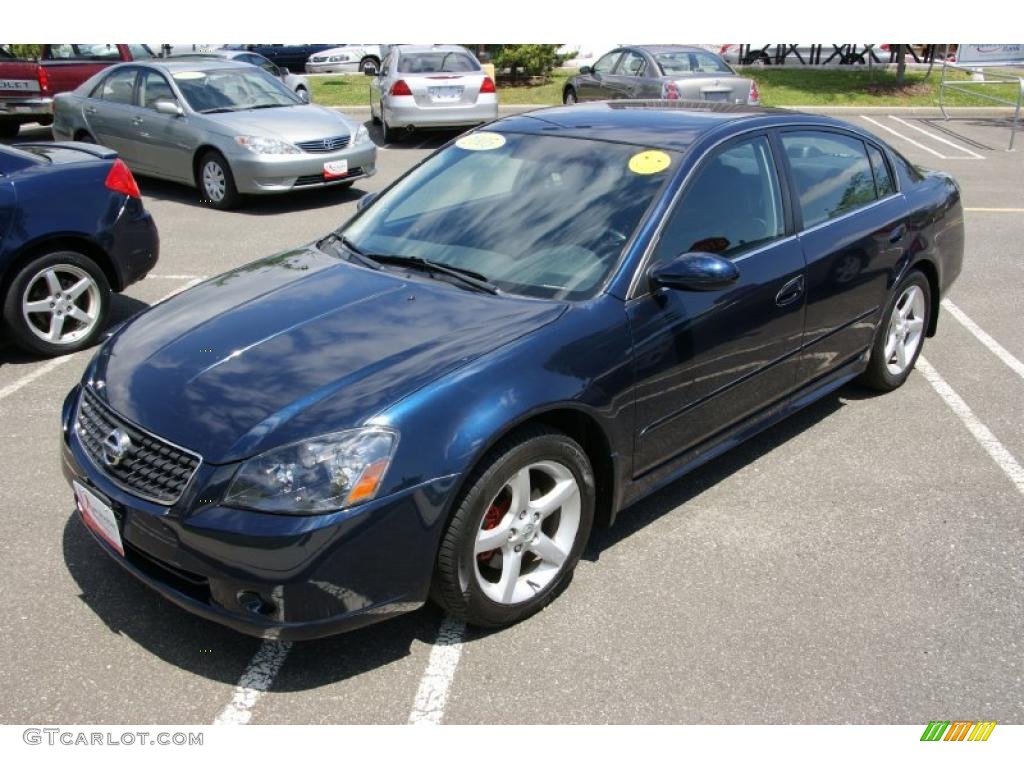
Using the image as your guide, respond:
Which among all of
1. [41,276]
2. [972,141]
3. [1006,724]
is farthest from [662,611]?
[972,141]

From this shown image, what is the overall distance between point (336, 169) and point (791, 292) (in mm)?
7031

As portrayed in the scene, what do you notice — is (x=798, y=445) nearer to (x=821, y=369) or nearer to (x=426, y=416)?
(x=821, y=369)

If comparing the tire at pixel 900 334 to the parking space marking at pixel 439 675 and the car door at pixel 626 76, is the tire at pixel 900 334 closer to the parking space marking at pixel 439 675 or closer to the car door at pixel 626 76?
the parking space marking at pixel 439 675

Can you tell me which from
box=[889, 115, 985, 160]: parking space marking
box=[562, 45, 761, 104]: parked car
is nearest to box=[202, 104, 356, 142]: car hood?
box=[562, 45, 761, 104]: parked car

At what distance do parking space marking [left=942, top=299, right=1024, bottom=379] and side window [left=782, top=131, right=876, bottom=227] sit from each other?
1.80m

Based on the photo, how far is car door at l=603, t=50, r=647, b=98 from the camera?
14.4 meters

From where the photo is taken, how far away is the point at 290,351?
10.7 ft

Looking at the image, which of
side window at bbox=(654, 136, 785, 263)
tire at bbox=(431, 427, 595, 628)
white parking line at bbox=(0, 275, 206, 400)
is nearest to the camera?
tire at bbox=(431, 427, 595, 628)

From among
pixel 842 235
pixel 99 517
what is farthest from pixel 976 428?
pixel 99 517

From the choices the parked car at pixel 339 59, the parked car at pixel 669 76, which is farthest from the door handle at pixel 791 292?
the parked car at pixel 339 59

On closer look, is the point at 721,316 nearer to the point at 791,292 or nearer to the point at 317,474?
the point at 791,292

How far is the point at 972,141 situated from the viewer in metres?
15.5

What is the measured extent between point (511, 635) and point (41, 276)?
13.3 feet

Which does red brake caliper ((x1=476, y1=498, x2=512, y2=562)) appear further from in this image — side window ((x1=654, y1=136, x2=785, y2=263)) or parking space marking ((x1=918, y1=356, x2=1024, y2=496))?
parking space marking ((x1=918, y1=356, x2=1024, y2=496))
